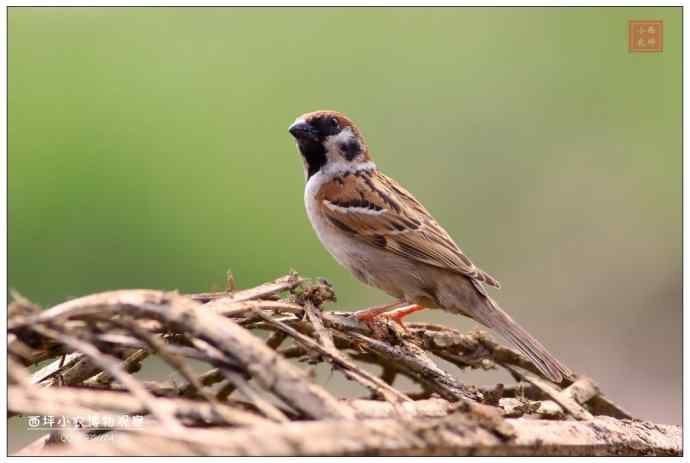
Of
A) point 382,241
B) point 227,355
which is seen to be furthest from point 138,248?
point 227,355

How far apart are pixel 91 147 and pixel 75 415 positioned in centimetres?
535

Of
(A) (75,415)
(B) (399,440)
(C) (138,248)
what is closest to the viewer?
(A) (75,415)

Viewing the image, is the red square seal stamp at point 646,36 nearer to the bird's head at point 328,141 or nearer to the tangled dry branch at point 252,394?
the bird's head at point 328,141

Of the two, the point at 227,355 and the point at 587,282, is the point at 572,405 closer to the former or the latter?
the point at 227,355

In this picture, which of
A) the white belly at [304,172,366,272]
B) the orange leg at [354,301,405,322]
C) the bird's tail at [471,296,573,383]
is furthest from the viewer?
the white belly at [304,172,366,272]

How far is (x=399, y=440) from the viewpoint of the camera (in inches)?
66.5

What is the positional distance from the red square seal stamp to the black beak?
138 centimetres

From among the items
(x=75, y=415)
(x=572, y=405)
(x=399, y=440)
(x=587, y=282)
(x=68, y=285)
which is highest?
(x=75, y=415)

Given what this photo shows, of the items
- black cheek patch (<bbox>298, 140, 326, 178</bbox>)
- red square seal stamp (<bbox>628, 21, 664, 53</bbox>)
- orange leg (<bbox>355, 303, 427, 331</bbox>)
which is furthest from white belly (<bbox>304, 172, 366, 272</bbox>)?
red square seal stamp (<bbox>628, 21, 664, 53</bbox>)

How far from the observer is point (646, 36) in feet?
13.1

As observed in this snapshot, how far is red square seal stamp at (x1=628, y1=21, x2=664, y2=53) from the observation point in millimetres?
3883

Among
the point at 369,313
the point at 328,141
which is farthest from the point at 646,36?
the point at 369,313

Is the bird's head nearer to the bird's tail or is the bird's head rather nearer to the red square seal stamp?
the bird's tail

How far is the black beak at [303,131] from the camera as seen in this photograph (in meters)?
4.21
